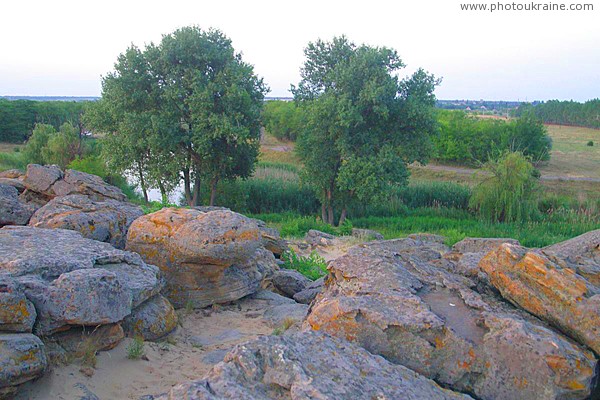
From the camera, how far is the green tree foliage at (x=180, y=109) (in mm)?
19906

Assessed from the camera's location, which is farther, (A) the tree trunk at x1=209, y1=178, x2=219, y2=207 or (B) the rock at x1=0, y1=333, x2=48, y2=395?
(A) the tree trunk at x1=209, y1=178, x2=219, y2=207

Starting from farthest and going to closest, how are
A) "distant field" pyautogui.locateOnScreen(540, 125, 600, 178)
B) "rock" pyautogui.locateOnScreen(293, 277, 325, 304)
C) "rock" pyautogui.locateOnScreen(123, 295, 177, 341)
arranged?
"distant field" pyautogui.locateOnScreen(540, 125, 600, 178) < "rock" pyautogui.locateOnScreen(293, 277, 325, 304) < "rock" pyautogui.locateOnScreen(123, 295, 177, 341)

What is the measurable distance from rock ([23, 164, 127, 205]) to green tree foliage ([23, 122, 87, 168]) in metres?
15.9

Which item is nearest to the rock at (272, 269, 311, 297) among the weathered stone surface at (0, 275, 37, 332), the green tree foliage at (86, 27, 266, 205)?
the weathered stone surface at (0, 275, 37, 332)

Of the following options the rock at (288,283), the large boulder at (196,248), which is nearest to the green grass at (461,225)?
the rock at (288,283)

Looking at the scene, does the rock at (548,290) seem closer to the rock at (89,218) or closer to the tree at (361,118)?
the rock at (89,218)

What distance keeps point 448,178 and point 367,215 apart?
16482 mm

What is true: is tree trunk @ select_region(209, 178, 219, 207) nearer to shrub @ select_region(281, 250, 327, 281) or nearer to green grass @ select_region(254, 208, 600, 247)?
green grass @ select_region(254, 208, 600, 247)

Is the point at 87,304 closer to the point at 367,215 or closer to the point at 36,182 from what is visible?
the point at 36,182

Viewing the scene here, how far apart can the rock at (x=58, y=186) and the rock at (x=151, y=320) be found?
19.9 ft

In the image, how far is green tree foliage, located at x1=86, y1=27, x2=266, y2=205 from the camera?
19906mm

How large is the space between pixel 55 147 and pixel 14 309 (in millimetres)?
25636

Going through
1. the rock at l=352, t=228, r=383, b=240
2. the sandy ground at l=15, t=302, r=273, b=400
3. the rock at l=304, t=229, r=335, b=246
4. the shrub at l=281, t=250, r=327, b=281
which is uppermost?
the sandy ground at l=15, t=302, r=273, b=400

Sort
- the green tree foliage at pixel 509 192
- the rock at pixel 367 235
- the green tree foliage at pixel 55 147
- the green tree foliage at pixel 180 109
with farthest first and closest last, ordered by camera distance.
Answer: the green tree foliage at pixel 55 147 → the green tree foliage at pixel 509 192 → the green tree foliage at pixel 180 109 → the rock at pixel 367 235
